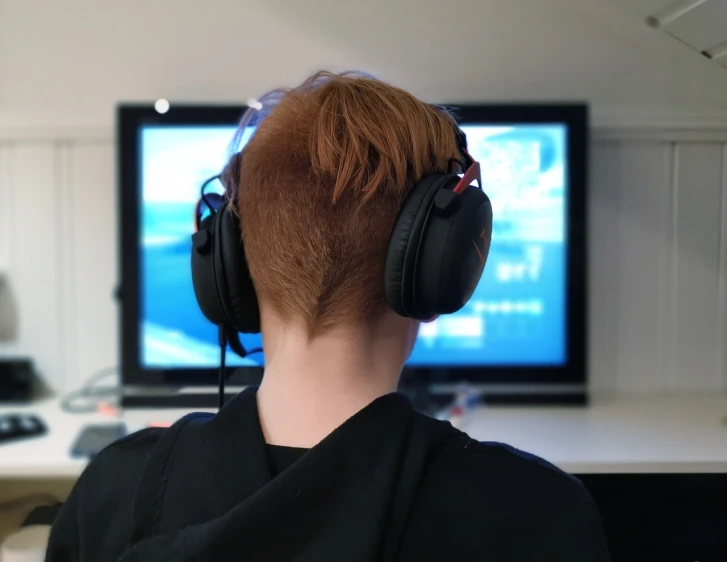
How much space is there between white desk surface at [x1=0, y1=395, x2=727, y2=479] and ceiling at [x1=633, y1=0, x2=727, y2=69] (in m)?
0.57

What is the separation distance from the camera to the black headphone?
583 millimetres

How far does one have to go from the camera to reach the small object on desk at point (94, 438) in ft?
3.64

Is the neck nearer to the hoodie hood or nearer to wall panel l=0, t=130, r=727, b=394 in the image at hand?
the hoodie hood

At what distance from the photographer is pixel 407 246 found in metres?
0.58

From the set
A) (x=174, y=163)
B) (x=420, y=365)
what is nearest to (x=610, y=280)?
(x=420, y=365)

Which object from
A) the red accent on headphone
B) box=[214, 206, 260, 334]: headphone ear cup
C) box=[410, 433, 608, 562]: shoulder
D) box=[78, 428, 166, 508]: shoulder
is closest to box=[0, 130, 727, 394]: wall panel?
the red accent on headphone

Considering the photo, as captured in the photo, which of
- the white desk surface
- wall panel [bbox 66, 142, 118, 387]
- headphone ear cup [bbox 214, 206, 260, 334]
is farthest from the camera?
wall panel [bbox 66, 142, 118, 387]

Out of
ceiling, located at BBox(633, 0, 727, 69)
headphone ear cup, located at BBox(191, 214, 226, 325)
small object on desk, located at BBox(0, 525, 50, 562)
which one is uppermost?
ceiling, located at BBox(633, 0, 727, 69)

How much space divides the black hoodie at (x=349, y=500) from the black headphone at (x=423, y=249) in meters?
0.11

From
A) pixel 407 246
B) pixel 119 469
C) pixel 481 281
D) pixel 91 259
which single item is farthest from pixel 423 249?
pixel 91 259

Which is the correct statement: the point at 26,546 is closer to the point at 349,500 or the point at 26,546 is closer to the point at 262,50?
the point at 349,500

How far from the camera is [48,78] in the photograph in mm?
1455

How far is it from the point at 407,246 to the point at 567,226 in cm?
79

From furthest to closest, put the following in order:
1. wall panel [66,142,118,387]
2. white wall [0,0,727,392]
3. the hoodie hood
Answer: wall panel [66,142,118,387], white wall [0,0,727,392], the hoodie hood
